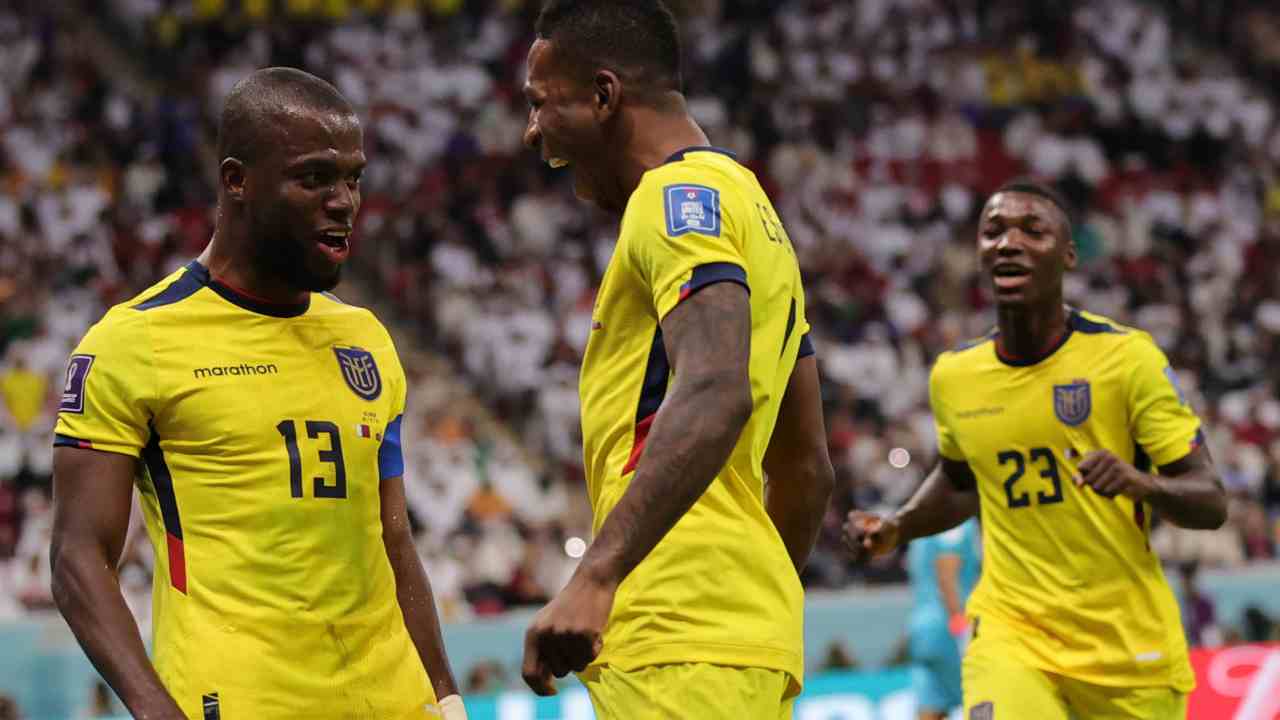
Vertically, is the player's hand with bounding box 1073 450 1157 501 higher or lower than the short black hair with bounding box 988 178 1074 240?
lower

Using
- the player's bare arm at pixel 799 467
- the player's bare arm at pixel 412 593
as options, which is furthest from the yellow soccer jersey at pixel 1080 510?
the player's bare arm at pixel 412 593

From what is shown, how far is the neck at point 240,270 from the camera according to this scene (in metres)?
4.29

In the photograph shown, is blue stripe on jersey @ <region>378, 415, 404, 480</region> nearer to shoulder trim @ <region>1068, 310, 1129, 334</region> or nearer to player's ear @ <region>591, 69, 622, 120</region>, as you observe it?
player's ear @ <region>591, 69, 622, 120</region>

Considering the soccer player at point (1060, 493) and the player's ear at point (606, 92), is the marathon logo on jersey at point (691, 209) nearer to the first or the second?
the player's ear at point (606, 92)

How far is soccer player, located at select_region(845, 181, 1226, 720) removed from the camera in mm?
6230

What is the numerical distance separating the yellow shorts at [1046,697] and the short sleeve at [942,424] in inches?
34.5

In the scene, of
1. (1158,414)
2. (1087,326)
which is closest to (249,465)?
(1158,414)

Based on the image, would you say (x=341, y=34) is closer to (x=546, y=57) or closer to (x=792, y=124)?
(x=792, y=124)

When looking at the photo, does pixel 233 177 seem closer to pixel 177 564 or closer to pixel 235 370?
pixel 235 370

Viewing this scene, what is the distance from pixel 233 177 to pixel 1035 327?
3.53m

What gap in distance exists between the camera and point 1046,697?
20.4ft

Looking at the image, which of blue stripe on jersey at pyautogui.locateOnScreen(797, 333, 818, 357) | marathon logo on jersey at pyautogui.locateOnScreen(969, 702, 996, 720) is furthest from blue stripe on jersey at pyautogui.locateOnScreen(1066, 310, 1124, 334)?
blue stripe on jersey at pyautogui.locateOnScreen(797, 333, 818, 357)

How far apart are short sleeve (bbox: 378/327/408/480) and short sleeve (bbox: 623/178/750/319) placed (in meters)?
1.08

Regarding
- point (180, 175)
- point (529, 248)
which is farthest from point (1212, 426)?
point (180, 175)
